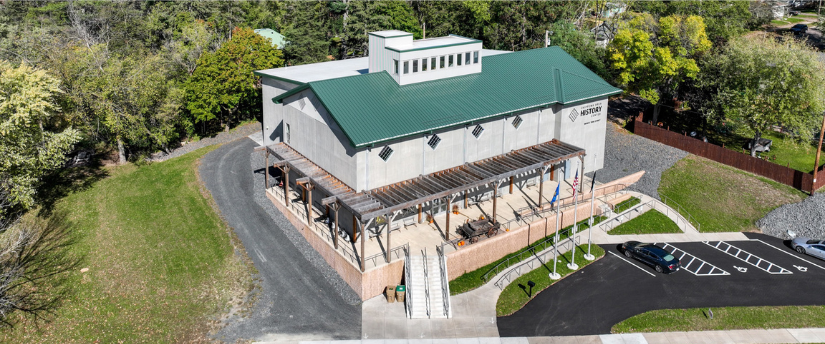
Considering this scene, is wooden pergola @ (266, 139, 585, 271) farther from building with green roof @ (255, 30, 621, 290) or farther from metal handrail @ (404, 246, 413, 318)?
metal handrail @ (404, 246, 413, 318)

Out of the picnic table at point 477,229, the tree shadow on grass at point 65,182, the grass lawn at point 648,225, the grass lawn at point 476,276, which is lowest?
the grass lawn at point 476,276

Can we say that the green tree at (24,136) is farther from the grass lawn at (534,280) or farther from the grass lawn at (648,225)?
the grass lawn at (648,225)

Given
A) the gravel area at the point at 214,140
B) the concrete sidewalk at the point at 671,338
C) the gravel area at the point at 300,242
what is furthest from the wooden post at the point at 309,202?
the gravel area at the point at 214,140

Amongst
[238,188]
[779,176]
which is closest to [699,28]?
[779,176]

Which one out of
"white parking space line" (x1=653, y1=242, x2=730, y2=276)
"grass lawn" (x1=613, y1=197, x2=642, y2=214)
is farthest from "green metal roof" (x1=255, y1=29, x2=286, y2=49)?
"white parking space line" (x1=653, y1=242, x2=730, y2=276)

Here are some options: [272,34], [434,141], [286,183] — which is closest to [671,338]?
[434,141]

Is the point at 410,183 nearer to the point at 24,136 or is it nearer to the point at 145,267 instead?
the point at 145,267
